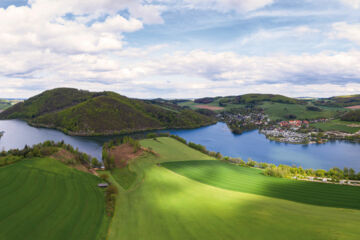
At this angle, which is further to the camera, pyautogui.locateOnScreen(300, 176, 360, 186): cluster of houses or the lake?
the lake

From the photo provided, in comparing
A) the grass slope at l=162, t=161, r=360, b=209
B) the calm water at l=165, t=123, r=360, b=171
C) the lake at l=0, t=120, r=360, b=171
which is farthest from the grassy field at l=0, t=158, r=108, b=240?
the calm water at l=165, t=123, r=360, b=171

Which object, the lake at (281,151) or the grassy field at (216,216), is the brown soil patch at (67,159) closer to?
the grassy field at (216,216)

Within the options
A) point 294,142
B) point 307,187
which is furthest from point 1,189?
point 294,142

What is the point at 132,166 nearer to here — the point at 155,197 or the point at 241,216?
the point at 155,197

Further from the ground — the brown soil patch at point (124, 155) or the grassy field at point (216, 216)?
the brown soil patch at point (124, 155)

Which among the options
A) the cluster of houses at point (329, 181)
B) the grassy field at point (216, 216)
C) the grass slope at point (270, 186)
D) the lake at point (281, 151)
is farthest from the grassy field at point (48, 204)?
the cluster of houses at point (329, 181)

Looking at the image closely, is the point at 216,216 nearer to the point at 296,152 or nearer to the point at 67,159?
the point at 67,159

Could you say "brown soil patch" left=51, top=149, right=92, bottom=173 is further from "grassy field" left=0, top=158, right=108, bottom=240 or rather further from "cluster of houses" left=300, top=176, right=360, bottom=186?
"cluster of houses" left=300, top=176, right=360, bottom=186
